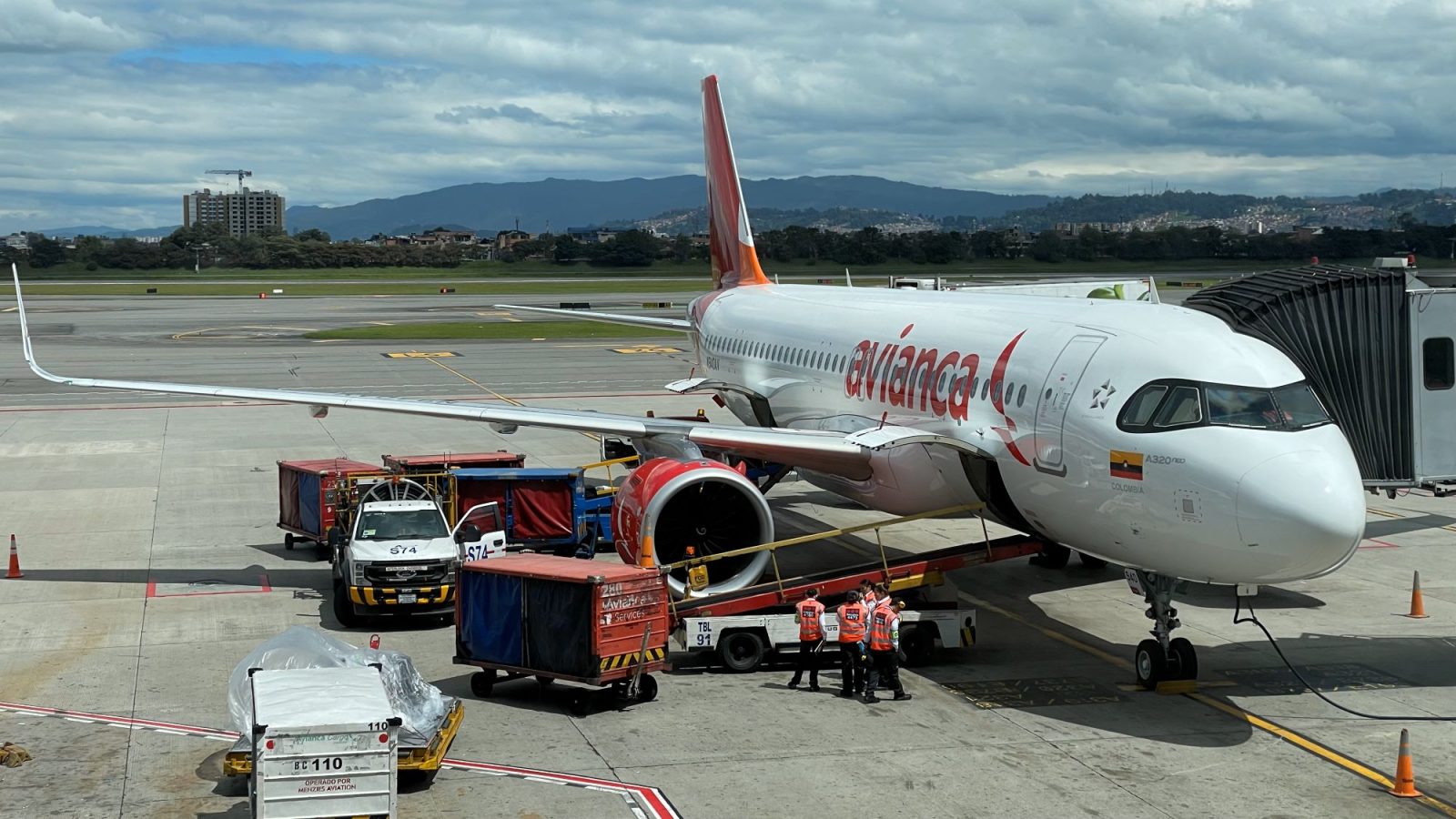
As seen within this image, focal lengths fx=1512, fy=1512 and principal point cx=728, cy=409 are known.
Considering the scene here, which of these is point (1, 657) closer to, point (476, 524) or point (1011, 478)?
point (476, 524)

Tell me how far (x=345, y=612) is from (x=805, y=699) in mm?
7775

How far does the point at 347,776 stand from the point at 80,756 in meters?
4.39

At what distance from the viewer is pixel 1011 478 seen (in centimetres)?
2033

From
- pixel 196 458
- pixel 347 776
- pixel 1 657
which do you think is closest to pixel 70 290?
pixel 196 458

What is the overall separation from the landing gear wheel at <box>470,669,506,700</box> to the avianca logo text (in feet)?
24.9

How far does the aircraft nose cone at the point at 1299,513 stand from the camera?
16.2 m

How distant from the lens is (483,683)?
1903cm

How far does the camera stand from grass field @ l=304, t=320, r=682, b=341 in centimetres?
8288

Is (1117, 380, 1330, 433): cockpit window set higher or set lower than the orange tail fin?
Result: lower

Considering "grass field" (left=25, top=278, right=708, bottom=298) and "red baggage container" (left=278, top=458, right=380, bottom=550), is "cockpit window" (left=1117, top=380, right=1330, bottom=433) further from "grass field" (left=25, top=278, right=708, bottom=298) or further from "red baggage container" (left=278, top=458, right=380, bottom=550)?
"grass field" (left=25, top=278, right=708, bottom=298)

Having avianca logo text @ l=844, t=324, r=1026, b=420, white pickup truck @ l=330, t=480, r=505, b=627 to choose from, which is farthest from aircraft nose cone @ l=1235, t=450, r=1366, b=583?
white pickup truck @ l=330, t=480, r=505, b=627

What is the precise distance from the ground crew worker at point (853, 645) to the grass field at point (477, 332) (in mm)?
61026

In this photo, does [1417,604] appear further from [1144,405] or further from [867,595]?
[867,595]

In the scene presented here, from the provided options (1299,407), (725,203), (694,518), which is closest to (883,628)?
(694,518)
